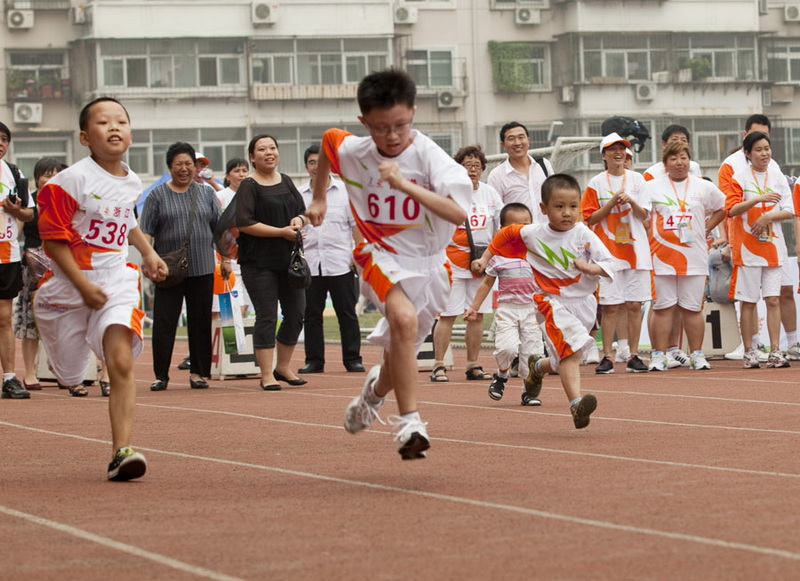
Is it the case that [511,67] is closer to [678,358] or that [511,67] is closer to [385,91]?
[678,358]

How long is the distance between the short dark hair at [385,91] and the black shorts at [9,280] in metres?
6.41

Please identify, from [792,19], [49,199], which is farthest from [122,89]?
[49,199]

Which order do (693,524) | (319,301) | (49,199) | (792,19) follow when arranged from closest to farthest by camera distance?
(693,524) → (49,199) → (319,301) → (792,19)

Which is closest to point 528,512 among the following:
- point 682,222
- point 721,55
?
point 682,222

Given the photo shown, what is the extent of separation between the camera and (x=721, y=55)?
213ft

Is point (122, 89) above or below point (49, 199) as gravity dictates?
above

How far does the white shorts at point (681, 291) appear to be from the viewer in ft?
48.6

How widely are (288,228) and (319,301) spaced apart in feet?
9.13

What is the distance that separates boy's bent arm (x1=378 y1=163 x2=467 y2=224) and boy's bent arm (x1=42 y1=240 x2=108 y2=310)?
1.54m

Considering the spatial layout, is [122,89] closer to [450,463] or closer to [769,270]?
[769,270]

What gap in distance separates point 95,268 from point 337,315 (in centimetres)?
870

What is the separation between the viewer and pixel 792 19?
2606 inches

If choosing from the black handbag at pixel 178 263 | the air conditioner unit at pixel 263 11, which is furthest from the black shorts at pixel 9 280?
the air conditioner unit at pixel 263 11

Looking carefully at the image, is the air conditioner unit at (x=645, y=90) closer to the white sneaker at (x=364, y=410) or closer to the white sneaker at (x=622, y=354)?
the white sneaker at (x=622, y=354)
